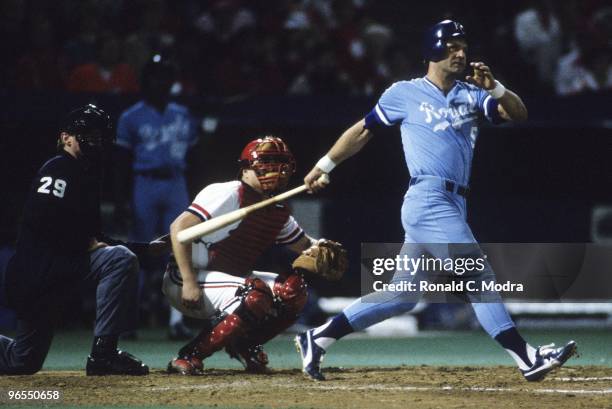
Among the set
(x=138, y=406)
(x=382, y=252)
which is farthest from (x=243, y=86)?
(x=138, y=406)

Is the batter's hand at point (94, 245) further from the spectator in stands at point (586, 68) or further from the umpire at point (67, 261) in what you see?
Answer: the spectator in stands at point (586, 68)

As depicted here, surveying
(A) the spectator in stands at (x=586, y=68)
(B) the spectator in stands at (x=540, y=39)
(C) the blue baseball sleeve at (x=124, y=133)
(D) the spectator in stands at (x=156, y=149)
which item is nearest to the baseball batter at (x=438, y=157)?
(D) the spectator in stands at (x=156, y=149)

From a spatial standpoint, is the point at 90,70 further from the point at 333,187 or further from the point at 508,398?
the point at 508,398

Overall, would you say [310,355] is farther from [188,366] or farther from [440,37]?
[440,37]

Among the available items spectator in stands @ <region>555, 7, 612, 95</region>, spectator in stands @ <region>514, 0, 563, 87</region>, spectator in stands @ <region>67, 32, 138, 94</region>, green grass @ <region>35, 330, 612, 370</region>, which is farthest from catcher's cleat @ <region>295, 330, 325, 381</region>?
spectator in stands @ <region>514, 0, 563, 87</region>

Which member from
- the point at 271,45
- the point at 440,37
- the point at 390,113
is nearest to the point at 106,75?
the point at 271,45

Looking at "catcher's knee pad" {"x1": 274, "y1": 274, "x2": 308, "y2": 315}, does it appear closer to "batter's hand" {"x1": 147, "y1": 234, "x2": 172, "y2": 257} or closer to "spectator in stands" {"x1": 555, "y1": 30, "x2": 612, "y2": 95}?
"batter's hand" {"x1": 147, "y1": 234, "x2": 172, "y2": 257}

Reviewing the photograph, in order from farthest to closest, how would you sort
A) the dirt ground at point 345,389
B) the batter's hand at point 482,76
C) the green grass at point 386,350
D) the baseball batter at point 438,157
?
the green grass at point 386,350, the baseball batter at point 438,157, the batter's hand at point 482,76, the dirt ground at point 345,389
